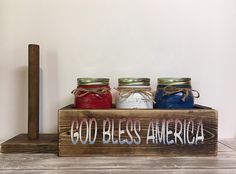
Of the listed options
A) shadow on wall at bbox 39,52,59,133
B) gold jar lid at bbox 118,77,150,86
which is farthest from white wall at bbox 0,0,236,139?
gold jar lid at bbox 118,77,150,86

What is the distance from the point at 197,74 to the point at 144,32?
0.21 m

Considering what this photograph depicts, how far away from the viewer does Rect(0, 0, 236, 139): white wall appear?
88cm

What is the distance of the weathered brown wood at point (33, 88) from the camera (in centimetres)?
77

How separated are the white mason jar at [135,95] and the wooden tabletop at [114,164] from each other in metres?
0.13

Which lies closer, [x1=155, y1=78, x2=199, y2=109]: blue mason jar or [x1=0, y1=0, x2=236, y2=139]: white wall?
[x1=155, y1=78, x2=199, y2=109]: blue mason jar

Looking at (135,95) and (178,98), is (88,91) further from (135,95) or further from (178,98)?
(178,98)

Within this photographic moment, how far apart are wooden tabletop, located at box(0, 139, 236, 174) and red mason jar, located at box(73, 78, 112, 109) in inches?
5.2

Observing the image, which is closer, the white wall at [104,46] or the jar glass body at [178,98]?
the jar glass body at [178,98]

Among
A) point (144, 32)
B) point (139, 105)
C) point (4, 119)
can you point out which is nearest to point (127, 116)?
point (139, 105)

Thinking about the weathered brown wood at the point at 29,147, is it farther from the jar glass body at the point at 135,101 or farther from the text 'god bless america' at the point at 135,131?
the jar glass body at the point at 135,101

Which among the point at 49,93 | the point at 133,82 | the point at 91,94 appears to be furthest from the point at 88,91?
the point at 49,93

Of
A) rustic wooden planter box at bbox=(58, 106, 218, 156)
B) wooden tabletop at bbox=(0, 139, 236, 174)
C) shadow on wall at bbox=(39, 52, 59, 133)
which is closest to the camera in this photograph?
wooden tabletop at bbox=(0, 139, 236, 174)

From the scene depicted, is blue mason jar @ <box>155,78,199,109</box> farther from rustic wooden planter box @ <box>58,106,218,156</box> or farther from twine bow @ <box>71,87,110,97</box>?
twine bow @ <box>71,87,110,97</box>

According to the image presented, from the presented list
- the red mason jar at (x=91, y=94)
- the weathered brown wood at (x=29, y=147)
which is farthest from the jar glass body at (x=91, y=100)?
the weathered brown wood at (x=29, y=147)
